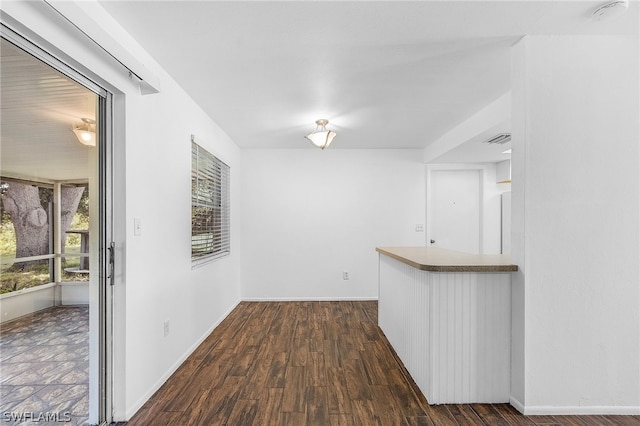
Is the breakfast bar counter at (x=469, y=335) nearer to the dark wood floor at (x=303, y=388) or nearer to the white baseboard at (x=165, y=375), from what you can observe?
the dark wood floor at (x=303, y=388)

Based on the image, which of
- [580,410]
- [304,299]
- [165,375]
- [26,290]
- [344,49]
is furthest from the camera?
[304,299]

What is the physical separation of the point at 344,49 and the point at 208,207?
2274mm

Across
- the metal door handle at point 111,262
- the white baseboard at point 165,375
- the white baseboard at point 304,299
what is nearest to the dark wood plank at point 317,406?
the white baseboard at point 165,375

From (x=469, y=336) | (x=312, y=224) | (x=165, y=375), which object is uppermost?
(x=312, y=224)

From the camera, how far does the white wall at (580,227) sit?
203 cm

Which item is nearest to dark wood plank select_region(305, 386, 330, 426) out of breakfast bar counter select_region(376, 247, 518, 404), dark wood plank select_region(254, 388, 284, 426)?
dark wood plank select_region(254, 388, 284, 426)

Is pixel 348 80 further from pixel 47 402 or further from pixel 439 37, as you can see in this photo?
pixel 47 402

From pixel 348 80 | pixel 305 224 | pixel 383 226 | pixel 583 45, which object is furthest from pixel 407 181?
pixel 583 45

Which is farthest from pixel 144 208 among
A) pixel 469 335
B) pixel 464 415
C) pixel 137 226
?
pixel 464 415

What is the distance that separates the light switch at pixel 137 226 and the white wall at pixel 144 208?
0.03 metres

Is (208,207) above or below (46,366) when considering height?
above

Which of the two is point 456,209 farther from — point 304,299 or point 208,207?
point 208,207

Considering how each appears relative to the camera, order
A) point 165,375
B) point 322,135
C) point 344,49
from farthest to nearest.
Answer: point 322,135, point 165,375, point 344,49

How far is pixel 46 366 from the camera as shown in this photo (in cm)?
155
